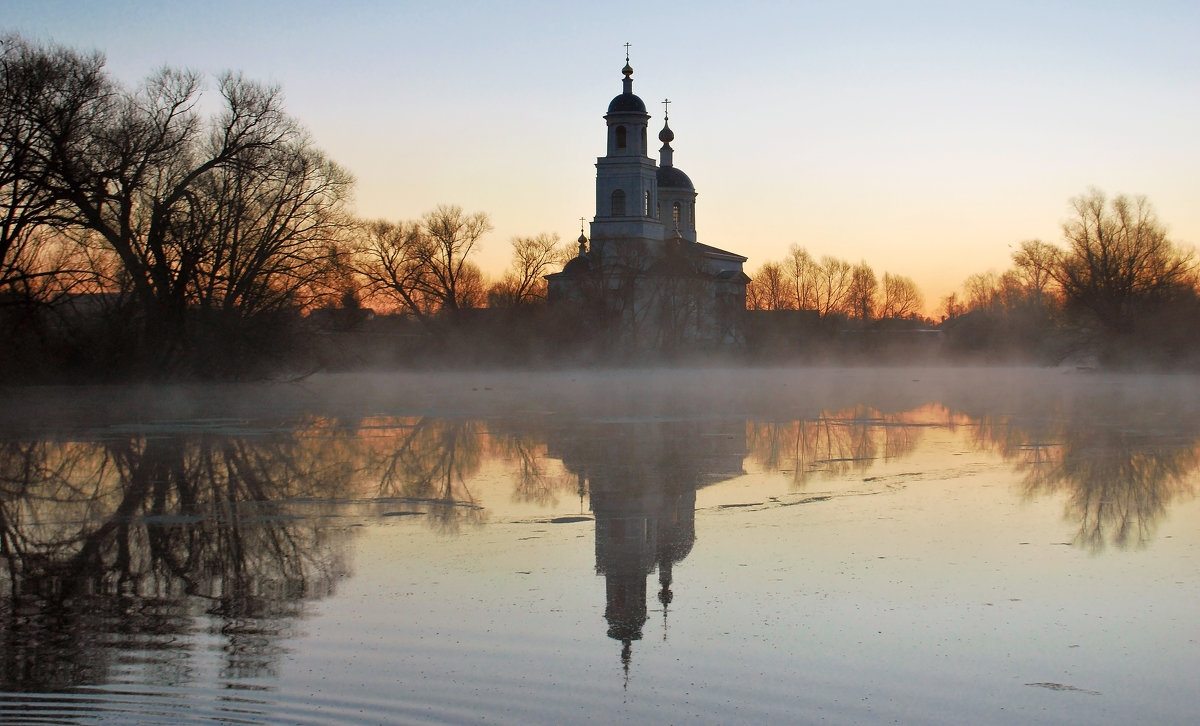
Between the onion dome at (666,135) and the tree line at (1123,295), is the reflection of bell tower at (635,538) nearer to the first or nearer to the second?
the tree line at (1123,295)

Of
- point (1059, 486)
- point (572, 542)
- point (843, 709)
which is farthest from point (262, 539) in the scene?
point (1059, 486)

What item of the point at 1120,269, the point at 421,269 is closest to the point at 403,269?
the point at 421,269

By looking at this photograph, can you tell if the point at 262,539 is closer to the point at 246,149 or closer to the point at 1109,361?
the point at 246,149

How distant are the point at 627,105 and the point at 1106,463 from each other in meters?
61.4

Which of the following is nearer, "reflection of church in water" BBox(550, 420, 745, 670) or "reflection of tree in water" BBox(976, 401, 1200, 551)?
"reflection of church in water" BBox(550, 420, 745, 670)

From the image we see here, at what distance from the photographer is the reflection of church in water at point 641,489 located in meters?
7.58

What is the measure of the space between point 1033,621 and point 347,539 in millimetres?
5384

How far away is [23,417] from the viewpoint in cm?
2294

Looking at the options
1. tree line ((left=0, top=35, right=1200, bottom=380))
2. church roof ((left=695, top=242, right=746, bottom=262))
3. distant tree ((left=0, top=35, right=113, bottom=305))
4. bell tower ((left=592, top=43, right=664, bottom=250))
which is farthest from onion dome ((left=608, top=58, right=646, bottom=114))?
distant tree ((left=0, top=35, right=113, bottom=305))

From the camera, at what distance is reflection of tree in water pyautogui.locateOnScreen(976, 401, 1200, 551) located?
32.9 ft

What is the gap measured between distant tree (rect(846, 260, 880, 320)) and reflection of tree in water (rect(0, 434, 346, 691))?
351ft

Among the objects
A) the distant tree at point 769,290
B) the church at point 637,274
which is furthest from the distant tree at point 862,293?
the church at point 637,274

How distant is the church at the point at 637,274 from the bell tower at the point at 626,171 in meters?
0.06

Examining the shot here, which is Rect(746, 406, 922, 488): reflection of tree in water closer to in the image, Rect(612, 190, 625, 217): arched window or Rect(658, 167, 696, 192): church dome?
Rect(612, 190, 625, 217): arched window
